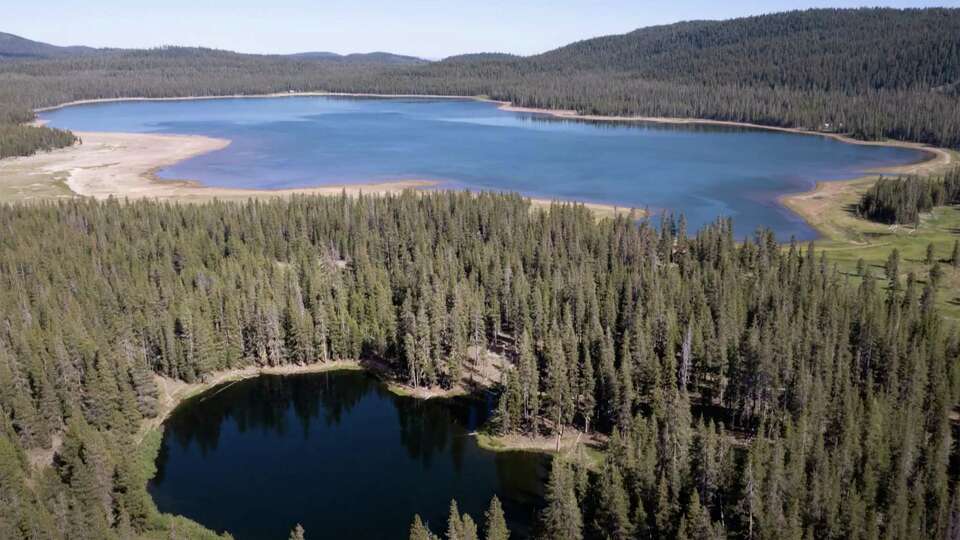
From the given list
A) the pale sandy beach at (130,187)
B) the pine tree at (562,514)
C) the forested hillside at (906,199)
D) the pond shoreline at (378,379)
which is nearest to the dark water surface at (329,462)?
the pond shoreline at (378,379)

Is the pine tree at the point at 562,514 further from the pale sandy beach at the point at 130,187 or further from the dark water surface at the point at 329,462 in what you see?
the pale sandy beach at the point at 130,187

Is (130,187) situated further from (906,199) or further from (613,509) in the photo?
(906,199)

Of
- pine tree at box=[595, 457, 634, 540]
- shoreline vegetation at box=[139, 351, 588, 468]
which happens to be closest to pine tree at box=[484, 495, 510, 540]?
pine tree at box=[595, 457, 634, 540]

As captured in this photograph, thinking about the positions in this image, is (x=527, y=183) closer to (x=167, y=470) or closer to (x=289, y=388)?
(x=289, y=388)

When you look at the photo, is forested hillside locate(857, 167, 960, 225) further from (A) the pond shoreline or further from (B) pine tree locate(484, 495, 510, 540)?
(B) pine tree locate(484, 495, 510, 540)

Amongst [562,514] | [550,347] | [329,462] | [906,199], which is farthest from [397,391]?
[906,199]
